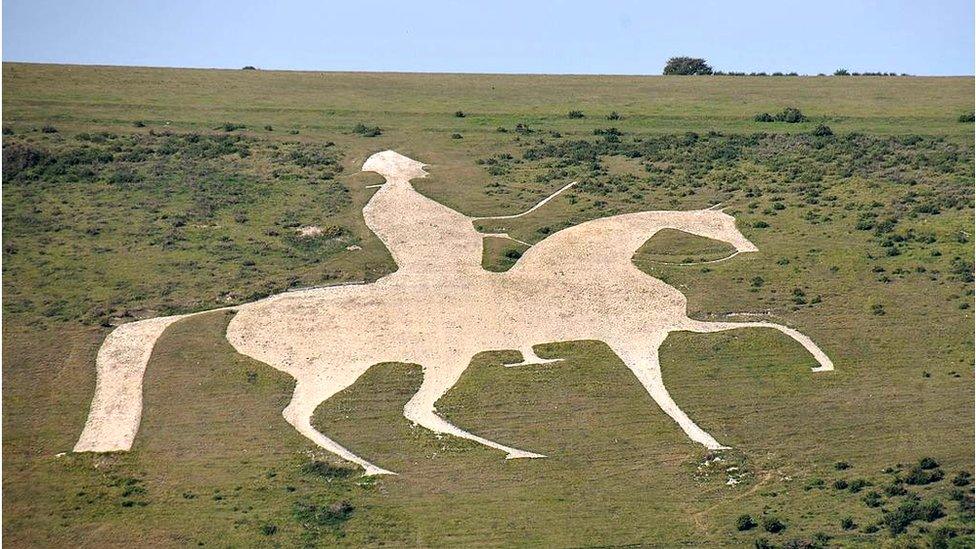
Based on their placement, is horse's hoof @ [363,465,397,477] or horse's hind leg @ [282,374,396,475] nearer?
horse's hoof @ [363,465,397,477]

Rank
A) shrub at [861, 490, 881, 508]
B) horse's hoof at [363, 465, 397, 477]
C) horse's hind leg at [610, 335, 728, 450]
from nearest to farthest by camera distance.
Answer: shrub at [861, 490, 881, 508] < horse's hoof at [363, 465, 397, 477] < horse's hind leg at [610, 335, 728, 450]

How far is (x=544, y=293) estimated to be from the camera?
6166 centimetres

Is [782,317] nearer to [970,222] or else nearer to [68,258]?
[970,222]

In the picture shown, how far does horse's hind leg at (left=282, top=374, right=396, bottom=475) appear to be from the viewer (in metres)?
51.4

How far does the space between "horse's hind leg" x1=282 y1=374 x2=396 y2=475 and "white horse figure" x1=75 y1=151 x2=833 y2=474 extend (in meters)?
0.05

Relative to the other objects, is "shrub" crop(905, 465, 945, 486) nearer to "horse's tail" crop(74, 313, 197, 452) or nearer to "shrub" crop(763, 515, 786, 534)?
"shrub" crop(763, 515, 786, 534)

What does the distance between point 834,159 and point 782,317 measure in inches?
889

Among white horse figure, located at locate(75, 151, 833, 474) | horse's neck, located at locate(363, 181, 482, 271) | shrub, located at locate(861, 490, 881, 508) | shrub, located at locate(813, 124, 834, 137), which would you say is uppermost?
shrub, located at locate(813, 124, 834, 137)

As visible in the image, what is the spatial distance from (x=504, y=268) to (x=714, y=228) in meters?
9.47

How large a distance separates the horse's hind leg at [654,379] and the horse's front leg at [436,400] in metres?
5.52

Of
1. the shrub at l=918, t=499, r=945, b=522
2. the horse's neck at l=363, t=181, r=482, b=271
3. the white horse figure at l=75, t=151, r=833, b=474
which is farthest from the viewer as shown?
the horse's neck at l=363, t=181, r=482, b=271

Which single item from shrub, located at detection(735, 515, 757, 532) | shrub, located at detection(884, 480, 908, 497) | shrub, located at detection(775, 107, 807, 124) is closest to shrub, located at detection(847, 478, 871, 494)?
shrub, located at detection(884, 480, 908, 497)

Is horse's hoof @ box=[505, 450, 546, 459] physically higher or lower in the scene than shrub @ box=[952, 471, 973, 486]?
lower

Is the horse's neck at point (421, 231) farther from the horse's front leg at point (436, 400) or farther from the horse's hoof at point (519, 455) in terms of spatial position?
the horse's hoof at point (519, 455)
